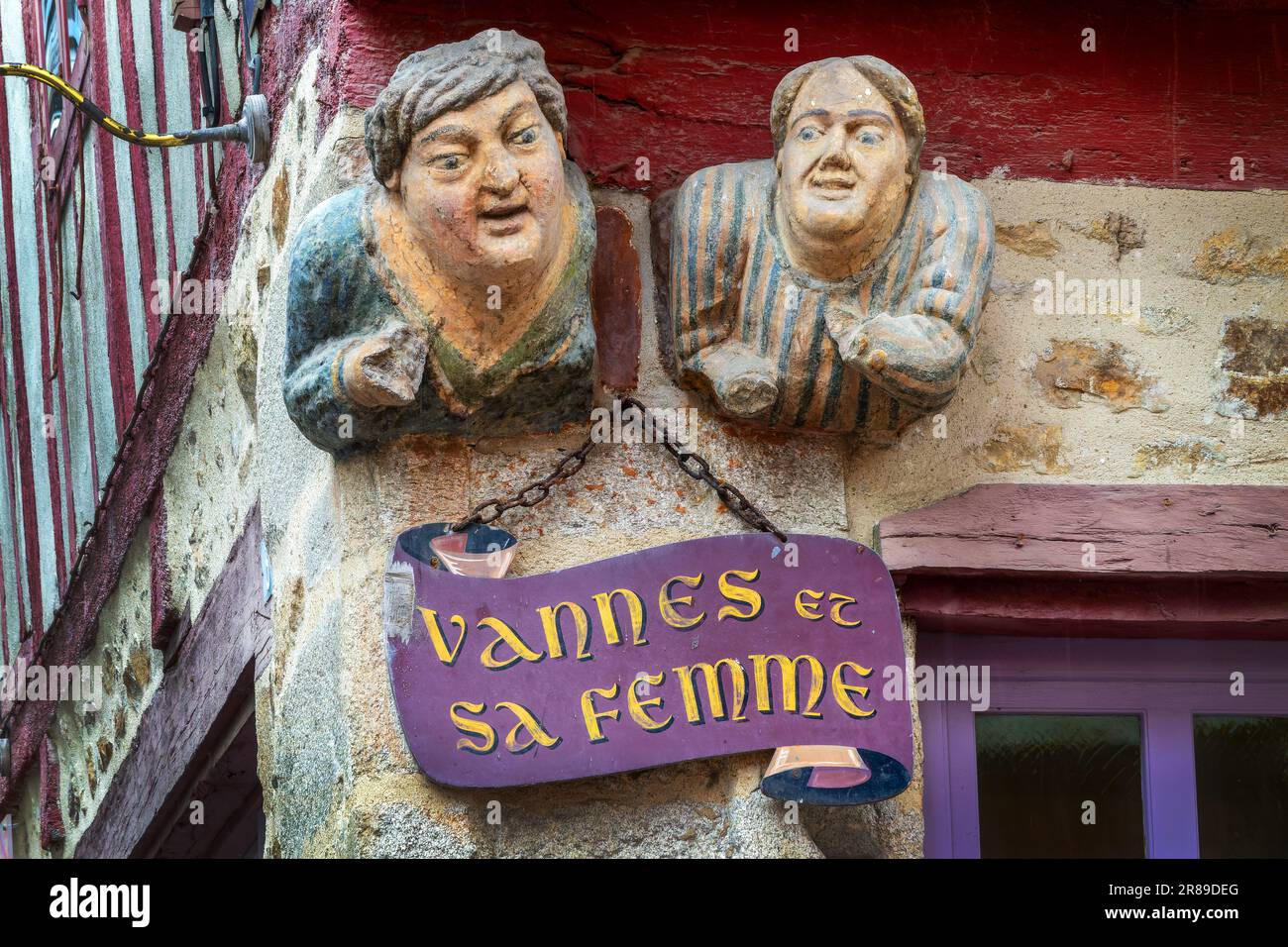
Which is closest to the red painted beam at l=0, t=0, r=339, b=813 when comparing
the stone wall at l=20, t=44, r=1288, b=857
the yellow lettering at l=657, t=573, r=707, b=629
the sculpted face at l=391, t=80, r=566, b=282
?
the stone wall at l=20, t=44, r=1288, b=857

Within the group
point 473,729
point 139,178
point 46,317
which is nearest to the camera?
point 473,729

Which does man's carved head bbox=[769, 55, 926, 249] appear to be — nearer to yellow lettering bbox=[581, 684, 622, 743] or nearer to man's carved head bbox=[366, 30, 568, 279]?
man's carved head bbox=[366, 30, 568, 279]

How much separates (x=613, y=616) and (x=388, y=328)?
1.81ft

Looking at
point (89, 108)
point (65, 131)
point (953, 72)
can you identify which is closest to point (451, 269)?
point (953, 72)

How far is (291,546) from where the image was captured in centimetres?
431

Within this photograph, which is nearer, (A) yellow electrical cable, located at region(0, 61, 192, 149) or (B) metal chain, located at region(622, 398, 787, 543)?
(B) metal chain, located at region(622, 398, 787, 543)

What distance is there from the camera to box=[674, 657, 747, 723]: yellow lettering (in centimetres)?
391

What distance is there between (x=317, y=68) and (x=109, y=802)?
247cm

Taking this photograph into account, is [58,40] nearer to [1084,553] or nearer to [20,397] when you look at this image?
[20,397]

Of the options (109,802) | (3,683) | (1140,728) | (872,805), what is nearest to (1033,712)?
(1140,728)

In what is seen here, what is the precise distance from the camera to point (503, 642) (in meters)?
3.90

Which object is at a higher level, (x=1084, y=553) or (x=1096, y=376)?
(x=1096, y=376)

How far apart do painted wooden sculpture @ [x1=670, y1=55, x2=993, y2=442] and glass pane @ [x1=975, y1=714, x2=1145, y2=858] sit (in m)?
0.61

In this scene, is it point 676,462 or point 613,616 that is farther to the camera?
point 676,462
